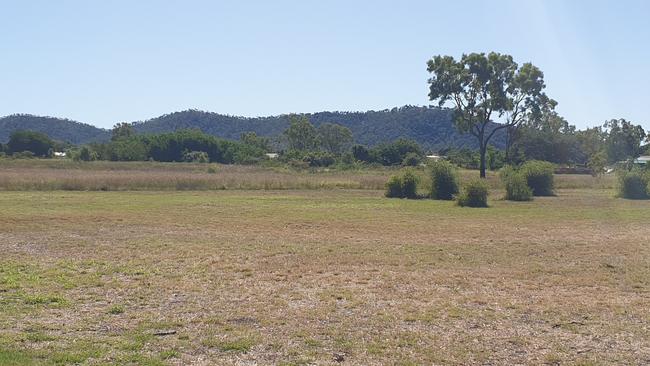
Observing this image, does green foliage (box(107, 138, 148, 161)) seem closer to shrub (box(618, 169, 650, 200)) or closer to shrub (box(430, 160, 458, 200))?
shrub (box(430, 160, 458, 200))

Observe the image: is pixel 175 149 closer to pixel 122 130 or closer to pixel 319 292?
pixel 122 130

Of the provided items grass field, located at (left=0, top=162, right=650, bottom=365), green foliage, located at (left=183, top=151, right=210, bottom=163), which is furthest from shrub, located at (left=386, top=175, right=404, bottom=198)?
green foliage, located at (left=183, top=151, right=210, bottom=163)

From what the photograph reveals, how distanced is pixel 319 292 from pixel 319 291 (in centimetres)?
10

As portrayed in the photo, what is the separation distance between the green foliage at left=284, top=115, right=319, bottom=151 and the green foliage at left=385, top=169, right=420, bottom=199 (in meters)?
88.3

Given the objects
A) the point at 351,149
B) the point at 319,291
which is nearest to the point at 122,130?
the point at 351,149

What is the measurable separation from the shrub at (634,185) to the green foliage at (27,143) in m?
84.3

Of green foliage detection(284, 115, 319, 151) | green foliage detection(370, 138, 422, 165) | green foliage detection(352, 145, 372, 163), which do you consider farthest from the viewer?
green foliage detection(284, 115, 319, 151)

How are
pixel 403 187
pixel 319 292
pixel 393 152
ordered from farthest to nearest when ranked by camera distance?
1. pixel 393 152
2. pixel 403 187
3. pixel 319 292

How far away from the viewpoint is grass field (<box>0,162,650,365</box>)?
27.2 feet

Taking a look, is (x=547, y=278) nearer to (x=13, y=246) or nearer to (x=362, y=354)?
(x=362, y=354)

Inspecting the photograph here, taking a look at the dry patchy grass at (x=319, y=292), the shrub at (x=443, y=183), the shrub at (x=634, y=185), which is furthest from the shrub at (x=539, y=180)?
the dry patchy grass at (x=319, y=292)

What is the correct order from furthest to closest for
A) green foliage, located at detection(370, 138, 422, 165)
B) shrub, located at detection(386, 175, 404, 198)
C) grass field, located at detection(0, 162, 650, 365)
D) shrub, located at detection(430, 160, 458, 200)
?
1. green foliage, located at detection(370, 138, 422, 165)
2. shrub, located at detection(386, 175, 404, 198)
3. shrub, located at detection(430, 160, 458, 200)
4. grass field, located at detection(0, 162, 650, 365)

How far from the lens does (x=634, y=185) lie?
1713 inches

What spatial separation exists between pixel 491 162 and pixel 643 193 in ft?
169
